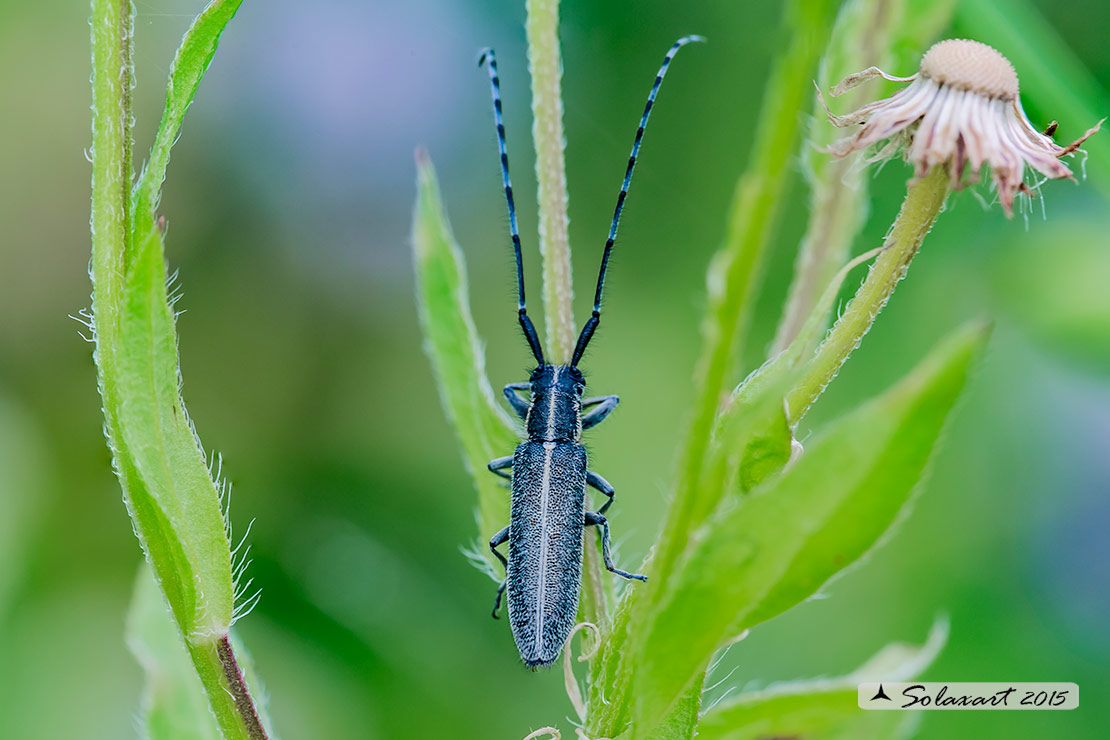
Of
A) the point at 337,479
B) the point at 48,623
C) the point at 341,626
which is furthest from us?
the point at 337,479

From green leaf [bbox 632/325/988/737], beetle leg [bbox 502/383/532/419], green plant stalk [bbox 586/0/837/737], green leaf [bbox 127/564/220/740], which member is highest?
beetle leg [bbox 502/383/532/419]

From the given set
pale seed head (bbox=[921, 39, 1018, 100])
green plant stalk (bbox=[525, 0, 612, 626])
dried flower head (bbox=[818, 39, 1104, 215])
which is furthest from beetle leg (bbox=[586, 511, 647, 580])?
pale seed head (bbox=[921, 39, 1018, 100])

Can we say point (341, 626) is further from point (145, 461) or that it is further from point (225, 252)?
point (145, 461)

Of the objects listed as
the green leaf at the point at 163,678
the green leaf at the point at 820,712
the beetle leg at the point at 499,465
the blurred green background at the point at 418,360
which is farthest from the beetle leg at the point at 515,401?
the green leaf at the point at 820,712

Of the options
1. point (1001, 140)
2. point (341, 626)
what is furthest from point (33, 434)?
point (1001, 140)

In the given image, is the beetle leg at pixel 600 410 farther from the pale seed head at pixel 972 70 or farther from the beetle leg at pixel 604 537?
the pale seed head at pixel 972 70

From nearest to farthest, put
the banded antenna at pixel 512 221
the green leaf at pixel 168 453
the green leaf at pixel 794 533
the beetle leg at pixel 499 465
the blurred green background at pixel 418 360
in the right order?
the green leaf at pixel 794 533, the green leaf at pixel 168 453, the beetle leg at pixel 499 465, the banded antenna at pixel 512 221, the blurred green background at pixel 418 360

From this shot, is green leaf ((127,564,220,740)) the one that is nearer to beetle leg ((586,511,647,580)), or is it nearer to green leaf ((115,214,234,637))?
green leaf ((115,214,234,637))
